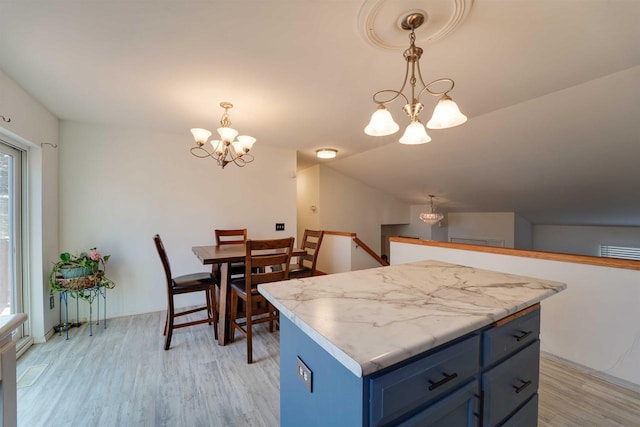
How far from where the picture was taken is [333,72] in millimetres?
2004

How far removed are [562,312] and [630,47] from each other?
201cm

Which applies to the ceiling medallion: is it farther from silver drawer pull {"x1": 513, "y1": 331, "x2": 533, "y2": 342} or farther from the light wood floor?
the light wood floor

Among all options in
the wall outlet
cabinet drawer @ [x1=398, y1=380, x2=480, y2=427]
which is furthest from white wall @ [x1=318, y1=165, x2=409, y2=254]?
cabinet drawer @ [x1=398, y1=380, x2=480, y2=427]

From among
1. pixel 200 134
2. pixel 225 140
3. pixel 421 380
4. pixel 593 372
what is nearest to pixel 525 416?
pixel 421 380

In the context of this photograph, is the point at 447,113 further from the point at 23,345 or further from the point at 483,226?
the point at 483,226

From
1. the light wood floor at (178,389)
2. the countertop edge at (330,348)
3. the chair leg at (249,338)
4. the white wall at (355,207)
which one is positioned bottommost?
the light wood floor at (178,389)

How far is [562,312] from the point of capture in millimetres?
2252

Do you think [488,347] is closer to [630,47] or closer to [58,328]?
[630,47]

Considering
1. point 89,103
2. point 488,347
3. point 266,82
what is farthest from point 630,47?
point 89,103

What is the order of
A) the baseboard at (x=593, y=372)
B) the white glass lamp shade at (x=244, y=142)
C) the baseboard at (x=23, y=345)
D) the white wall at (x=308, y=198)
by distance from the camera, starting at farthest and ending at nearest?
the white wall at (x=308, y=198) < the white glass lamp shade at (x=244, y=142) < the baseboard at (x=23, y=345) < the baseboard at (x=593, y=372)

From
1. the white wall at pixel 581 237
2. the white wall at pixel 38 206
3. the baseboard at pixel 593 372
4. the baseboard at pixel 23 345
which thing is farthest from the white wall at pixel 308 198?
the white wall at pixel 581 237

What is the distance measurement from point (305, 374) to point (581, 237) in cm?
772

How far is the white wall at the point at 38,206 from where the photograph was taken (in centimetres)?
239

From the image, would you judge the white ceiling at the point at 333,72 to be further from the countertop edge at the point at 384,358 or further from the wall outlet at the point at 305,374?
the wall outlet at the point at 305,374
